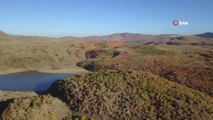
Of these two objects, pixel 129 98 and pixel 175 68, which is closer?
pixel 129 98

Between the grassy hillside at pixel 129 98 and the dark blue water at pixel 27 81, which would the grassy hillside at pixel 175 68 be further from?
the dark blue water at pixel 27 81

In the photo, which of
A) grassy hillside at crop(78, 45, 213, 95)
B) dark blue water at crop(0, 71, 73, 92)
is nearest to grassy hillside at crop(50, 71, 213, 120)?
grassy hillside at crop(78, 45, 213, 95)

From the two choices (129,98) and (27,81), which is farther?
(27,81)

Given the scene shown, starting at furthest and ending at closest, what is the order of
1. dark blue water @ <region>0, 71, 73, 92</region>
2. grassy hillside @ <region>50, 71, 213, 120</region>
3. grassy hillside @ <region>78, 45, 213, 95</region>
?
dark blue water @ <region>0, 71, 73, 92</region>
grassy hillside @ <region>78, 45, 213, 95</region>
grassy hillside @ <region>50, 71, 213, 120</region>

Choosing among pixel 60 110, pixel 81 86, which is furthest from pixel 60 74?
pixel 60 110

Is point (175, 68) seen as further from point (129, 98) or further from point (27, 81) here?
point (27, 81)

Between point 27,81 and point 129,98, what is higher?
point 129,98

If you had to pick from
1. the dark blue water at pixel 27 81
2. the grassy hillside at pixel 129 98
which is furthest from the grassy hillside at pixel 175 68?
the dark blue water at pixel 27 81

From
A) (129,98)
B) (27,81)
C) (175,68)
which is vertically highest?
(129,98)

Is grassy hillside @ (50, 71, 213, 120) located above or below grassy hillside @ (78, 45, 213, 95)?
above

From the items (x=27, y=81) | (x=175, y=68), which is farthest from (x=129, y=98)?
(x=27, y=81)

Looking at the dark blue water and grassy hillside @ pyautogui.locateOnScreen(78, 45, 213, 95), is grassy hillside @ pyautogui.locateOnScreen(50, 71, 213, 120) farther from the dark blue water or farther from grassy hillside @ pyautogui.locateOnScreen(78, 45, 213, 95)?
the dark blue water
